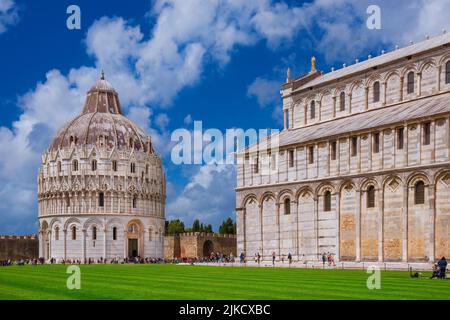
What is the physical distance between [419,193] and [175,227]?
96809 mm

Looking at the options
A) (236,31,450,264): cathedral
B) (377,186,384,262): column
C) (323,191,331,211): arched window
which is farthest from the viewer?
(323,191,331,211): arched window

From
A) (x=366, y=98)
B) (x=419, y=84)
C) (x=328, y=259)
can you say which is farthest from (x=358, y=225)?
(x=366, y=98)

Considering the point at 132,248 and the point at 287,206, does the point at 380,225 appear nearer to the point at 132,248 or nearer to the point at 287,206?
the point at 287,206

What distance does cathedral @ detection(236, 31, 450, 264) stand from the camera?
4897 cm

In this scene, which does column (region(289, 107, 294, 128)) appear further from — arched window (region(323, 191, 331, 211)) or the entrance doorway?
the entrance doorway

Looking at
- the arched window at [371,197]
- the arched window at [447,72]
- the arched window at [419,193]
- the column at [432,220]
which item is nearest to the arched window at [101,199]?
the arched window at [371,197]

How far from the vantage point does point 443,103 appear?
165ft

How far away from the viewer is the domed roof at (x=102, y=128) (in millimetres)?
112062

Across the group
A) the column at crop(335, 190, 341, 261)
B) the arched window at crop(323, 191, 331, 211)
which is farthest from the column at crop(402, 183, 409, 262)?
the arched window at crop(323, 191, 331, 211)

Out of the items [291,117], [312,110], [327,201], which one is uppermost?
[312,110]

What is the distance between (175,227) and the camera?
14275 cm

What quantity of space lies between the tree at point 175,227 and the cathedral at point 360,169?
74.4m

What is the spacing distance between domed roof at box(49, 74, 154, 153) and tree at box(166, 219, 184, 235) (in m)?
28.0
